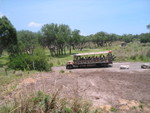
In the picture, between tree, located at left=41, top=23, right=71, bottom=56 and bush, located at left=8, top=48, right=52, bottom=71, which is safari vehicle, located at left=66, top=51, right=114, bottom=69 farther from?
tree, located at left=41, top=23, right=71, bottom=56

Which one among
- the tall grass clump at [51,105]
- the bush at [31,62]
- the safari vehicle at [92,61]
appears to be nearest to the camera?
the tall grass clump at [51,105]

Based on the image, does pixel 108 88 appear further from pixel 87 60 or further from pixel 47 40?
pixel 47 40

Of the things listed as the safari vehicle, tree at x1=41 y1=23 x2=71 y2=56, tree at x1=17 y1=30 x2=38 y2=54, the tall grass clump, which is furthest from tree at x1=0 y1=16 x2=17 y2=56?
the tall grass clump

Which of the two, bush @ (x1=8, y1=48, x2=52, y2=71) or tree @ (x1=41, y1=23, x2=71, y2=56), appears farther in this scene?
tree @ (x1=41, y1=23, x2=71, y2=56)

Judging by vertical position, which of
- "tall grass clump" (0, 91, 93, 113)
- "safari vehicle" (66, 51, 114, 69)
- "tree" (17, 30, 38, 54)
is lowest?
"safari vehicle" (66, 51, 114, 69)

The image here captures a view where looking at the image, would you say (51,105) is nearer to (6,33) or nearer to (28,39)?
(6,33)

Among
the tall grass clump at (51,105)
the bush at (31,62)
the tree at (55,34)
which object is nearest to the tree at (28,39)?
the tree at (55,34)

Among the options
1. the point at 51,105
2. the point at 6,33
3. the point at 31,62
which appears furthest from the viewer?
the point at 6,33

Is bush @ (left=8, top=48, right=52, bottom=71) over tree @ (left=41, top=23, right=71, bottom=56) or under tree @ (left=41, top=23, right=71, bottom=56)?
under

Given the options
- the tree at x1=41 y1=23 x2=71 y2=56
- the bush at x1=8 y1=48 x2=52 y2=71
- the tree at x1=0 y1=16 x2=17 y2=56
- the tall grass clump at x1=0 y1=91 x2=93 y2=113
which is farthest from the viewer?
the tree at x1=41 y1=23 x2=71 y2=56

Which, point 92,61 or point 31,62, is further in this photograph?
point 92,61

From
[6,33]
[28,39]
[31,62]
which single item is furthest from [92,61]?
[28,39]

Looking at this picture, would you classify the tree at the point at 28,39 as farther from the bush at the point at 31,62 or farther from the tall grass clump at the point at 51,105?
the tall grass clump at the point at 51,105

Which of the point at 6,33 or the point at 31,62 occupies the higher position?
the point at 6,33
